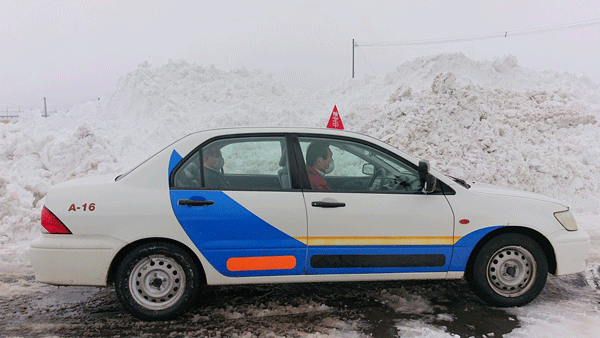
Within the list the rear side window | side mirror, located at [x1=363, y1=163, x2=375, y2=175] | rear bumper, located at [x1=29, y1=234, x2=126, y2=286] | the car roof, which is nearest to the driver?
the car roof

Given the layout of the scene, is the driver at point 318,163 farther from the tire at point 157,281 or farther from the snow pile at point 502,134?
the snow pile at point 502,134

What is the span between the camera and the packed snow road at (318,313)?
383cm

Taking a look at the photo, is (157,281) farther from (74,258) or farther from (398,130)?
(398,130)

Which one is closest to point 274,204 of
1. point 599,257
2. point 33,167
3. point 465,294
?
point 465,294

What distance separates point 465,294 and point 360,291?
3.33 ft

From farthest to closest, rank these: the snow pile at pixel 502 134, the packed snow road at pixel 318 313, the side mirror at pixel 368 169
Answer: the snow pile at pixel 502 134
the side mirror at pixel 368 169
the packed snow road at pixel 318 313

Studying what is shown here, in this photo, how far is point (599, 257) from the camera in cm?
596

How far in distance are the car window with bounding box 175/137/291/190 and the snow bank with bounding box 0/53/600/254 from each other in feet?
13.9

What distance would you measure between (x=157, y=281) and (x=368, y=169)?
215 centimetres

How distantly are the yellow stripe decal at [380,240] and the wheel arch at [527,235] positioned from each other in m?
0.27

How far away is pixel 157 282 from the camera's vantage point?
155 inches

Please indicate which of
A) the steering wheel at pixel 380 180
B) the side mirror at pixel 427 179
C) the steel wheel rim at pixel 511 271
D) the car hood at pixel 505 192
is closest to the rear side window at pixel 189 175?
the steering wheel at pixel 380 180

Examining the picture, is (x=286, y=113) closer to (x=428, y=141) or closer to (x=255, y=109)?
(x=255, y=109)

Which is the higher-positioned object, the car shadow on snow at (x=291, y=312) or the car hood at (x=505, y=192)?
the car hood at (x=505, y=192)
